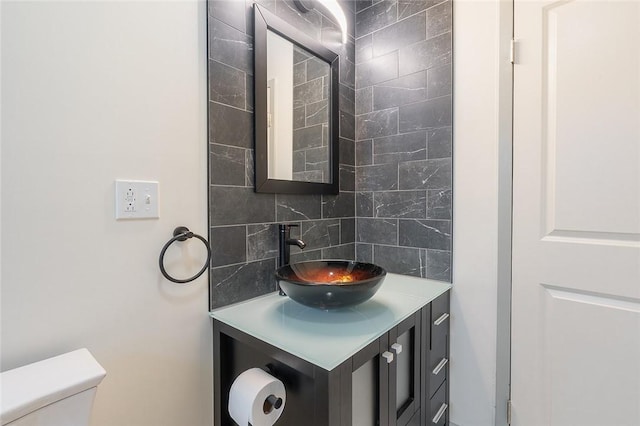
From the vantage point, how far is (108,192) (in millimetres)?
867

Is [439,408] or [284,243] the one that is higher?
[284,243]

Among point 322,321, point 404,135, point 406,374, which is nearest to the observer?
point 322,321

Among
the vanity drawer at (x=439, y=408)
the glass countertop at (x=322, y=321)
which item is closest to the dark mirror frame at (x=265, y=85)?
the glass countertop at (x=322, y=321)

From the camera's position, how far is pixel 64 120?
2.60ft

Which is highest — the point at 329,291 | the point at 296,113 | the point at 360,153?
the point at 296,113

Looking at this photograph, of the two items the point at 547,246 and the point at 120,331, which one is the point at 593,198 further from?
the point at 120,331

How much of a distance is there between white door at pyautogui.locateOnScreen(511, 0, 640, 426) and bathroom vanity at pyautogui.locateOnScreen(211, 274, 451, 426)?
0.39m

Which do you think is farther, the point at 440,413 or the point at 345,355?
the point at 440,413

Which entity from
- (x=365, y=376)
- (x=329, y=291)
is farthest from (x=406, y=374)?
(x=329, y=291)

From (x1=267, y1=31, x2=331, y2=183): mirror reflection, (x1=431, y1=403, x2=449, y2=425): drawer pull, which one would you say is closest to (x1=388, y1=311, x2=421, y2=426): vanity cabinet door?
(x1=431, y1=403, x2=449, y2=425): drawer pull

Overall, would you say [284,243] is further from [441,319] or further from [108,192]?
[441,319]

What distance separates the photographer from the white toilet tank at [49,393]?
23.5 inches

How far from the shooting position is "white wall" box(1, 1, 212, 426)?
738 mm

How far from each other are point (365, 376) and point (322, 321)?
22 cm
